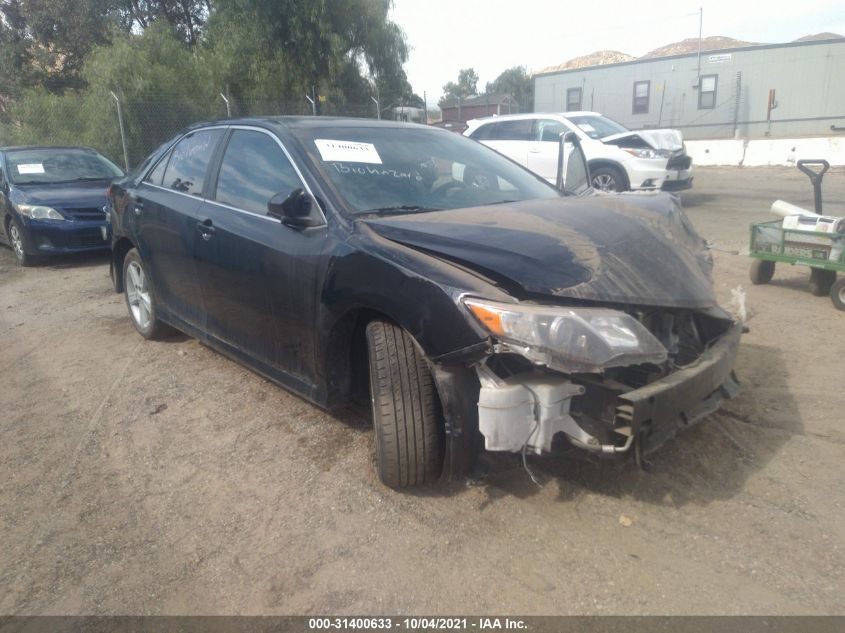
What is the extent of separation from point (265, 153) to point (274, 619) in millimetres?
2474

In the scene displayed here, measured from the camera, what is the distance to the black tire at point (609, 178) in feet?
40.1

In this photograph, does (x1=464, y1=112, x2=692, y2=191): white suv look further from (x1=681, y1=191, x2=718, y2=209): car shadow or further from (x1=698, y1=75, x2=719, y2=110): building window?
(x1=698, y1=75, x2=719, y2=110): building window

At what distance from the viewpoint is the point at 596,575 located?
8.34ft

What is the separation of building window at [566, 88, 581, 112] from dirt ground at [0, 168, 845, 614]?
3085 cm

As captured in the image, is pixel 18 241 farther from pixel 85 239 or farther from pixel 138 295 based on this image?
pixel 138 295

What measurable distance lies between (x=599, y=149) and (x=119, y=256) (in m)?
9.11

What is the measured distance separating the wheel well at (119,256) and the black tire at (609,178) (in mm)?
8855

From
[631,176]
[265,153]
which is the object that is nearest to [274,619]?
[265,153]

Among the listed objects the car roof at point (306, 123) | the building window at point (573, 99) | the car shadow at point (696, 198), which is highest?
the building window at point (573, 99)

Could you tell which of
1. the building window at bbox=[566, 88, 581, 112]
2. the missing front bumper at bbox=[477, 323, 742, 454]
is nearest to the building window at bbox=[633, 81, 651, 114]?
the building window at bbox=[566, 88, 581, 112]

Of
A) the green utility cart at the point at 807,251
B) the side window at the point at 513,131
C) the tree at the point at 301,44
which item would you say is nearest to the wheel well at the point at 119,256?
the green utility cart at the point at 807,251

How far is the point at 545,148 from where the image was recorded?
38.8 feet

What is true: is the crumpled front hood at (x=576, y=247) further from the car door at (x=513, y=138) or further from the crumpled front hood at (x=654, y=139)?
the crumpled front hood at (x=654, y=139)

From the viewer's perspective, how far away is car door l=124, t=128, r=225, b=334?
4.32m
